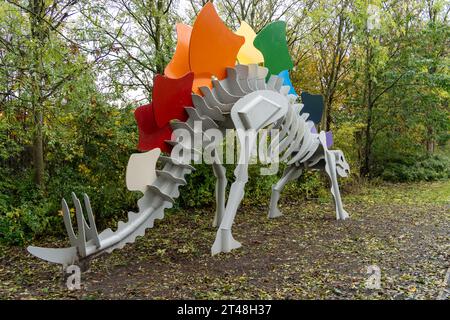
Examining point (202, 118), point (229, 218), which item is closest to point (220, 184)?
point (229, 218)

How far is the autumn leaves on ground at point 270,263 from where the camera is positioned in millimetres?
3715

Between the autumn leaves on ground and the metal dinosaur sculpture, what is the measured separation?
516mm

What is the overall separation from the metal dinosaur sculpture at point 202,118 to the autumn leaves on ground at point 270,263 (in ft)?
1.69

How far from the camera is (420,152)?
13.7 meters

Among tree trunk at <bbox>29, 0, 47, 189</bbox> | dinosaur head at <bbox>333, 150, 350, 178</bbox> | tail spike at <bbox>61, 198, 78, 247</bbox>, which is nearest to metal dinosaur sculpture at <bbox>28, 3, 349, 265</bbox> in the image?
tail spike at <bbox>61, 198, 78, 247</bbox>

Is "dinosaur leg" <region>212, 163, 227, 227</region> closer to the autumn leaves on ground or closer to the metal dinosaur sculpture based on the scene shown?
the metal dinosaur sculpture

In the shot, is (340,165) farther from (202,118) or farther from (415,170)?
(415,170)

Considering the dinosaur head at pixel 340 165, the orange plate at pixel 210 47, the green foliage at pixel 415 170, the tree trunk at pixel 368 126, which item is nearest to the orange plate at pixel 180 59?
the orange plate at pixel 210 47

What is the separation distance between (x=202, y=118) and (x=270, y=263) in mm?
1755

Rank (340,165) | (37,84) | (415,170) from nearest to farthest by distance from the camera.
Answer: (37,84) < (340,165) < (415,170)

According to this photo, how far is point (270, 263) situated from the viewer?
15.0 feet

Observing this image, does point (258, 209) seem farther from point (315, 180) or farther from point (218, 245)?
point (218, 245)

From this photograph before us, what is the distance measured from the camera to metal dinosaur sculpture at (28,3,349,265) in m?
3.45

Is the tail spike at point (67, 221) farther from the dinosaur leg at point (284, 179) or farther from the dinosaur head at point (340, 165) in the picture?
the dinosaur head at point (340, 165)
